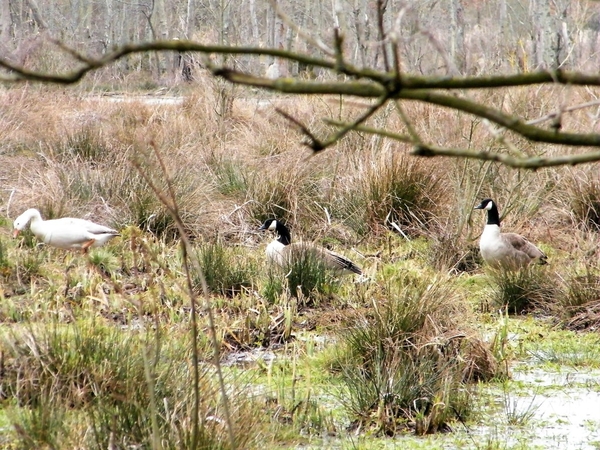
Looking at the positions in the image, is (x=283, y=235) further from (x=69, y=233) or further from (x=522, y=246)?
(x=522, y=246)

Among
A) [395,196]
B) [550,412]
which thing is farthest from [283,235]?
[550,412]

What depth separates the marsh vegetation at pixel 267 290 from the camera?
13.1ft

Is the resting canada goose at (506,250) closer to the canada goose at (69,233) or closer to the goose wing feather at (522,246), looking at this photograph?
the goose wing feather at (522,246)

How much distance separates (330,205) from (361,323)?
4434mm

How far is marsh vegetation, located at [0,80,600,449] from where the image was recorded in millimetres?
3994

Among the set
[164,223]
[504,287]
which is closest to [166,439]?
[504,287]

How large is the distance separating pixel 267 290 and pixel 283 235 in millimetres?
1617

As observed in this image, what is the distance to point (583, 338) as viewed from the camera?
21.6 feet

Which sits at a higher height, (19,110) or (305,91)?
(305,91)

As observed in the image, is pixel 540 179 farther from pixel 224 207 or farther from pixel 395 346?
pixel 395 346

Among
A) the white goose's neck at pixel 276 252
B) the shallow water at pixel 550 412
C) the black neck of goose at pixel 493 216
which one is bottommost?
the shallow water at pixel 550 412

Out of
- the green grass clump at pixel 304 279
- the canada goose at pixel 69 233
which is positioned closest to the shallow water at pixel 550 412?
the green grass clump at pixel 304 279

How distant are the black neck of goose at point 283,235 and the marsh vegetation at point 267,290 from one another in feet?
0.98

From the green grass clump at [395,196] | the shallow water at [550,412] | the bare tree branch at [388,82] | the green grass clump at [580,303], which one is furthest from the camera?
the green grass clump at [395,196]
